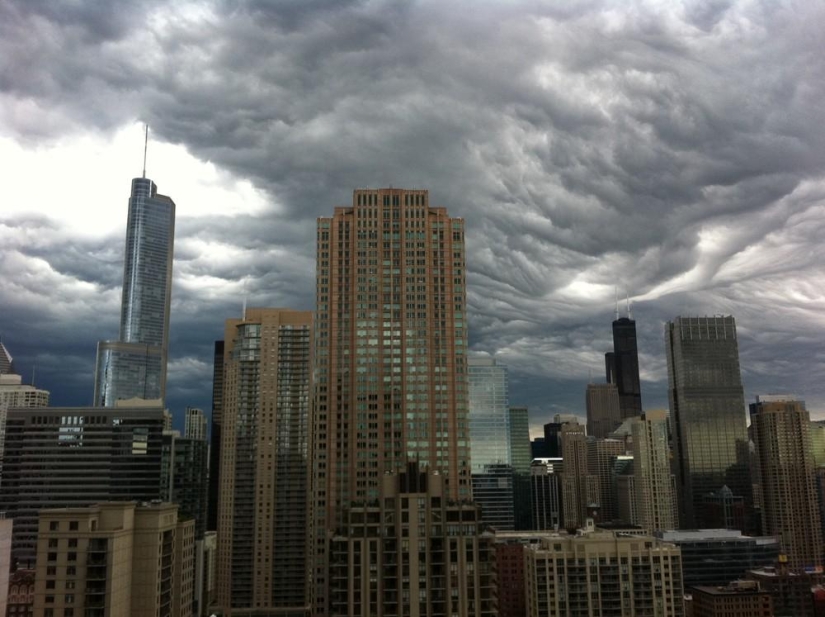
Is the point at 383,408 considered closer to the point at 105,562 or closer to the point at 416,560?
the point at 416,560

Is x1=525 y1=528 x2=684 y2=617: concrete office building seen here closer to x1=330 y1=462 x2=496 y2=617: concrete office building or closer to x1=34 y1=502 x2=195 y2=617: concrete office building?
x1=330 y1=462 x2=496 y2=617: concrete office building

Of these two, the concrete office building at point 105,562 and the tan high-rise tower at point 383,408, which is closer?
the concrete office building at point 105,562

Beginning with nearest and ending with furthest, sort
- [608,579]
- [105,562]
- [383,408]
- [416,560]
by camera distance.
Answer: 1. [105,562]
2. [416,560]
3. [608,579]
4. [383,408]

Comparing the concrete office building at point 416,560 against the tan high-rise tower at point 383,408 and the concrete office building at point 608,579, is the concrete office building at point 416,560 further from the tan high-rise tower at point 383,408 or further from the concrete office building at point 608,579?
the concrete office building at point 608,579

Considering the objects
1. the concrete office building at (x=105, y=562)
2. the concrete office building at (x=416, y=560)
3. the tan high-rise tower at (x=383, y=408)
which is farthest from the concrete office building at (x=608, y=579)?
the concrete office building at (x=105, y=562)

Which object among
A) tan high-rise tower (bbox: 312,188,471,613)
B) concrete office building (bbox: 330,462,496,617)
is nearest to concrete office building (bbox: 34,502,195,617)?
concrete office building (bbox: 330,462,496,617)

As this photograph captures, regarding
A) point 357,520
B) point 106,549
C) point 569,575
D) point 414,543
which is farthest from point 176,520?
point 569,575

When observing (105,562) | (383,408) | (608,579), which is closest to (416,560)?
(105,562)
